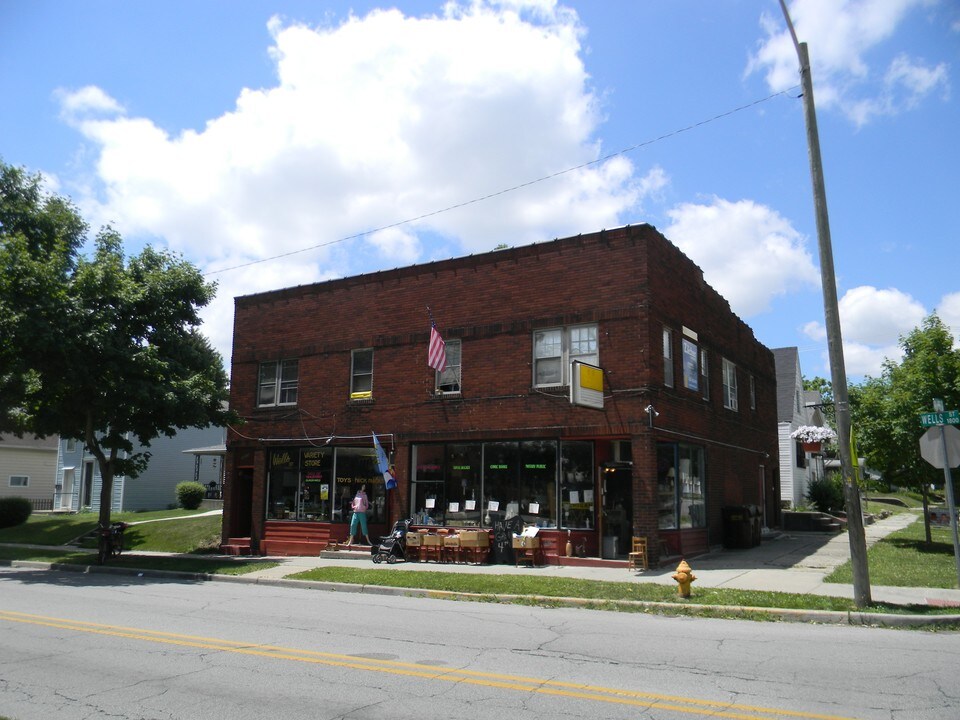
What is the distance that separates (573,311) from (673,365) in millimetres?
2890

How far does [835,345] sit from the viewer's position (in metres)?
12.3

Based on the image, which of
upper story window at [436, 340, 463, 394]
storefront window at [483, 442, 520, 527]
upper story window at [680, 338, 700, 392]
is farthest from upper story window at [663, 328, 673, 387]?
upper story window at [436, 340, 463, 394]

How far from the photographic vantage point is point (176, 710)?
6.57 meters

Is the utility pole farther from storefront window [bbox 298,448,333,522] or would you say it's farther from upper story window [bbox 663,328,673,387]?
storefront window [bbox 298,448,333,522]

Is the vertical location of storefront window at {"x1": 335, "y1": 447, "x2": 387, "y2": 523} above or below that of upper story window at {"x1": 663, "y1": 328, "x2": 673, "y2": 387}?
below

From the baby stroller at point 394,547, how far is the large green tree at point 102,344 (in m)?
5.85

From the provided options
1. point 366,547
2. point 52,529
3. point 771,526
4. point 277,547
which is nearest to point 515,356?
point 366,547

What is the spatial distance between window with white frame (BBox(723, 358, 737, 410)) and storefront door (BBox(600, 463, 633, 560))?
6583mm

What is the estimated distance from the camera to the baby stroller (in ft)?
63.0

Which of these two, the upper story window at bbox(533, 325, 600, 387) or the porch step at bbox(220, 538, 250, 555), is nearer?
the upper story window at bbox(533, 325, 600, 387)

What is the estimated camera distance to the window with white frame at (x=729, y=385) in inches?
941

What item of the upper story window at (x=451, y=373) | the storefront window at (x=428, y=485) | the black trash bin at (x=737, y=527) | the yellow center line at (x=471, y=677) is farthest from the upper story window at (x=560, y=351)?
the yellow center line at (x=471, y=677)

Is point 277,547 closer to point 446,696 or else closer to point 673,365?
point 673,365

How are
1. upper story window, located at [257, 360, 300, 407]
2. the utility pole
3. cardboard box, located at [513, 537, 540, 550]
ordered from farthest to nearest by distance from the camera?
upper story window, located at [257, 360, 300, 407]
cardboard box, located at [513, 537, 540, 550]
the utility pole
